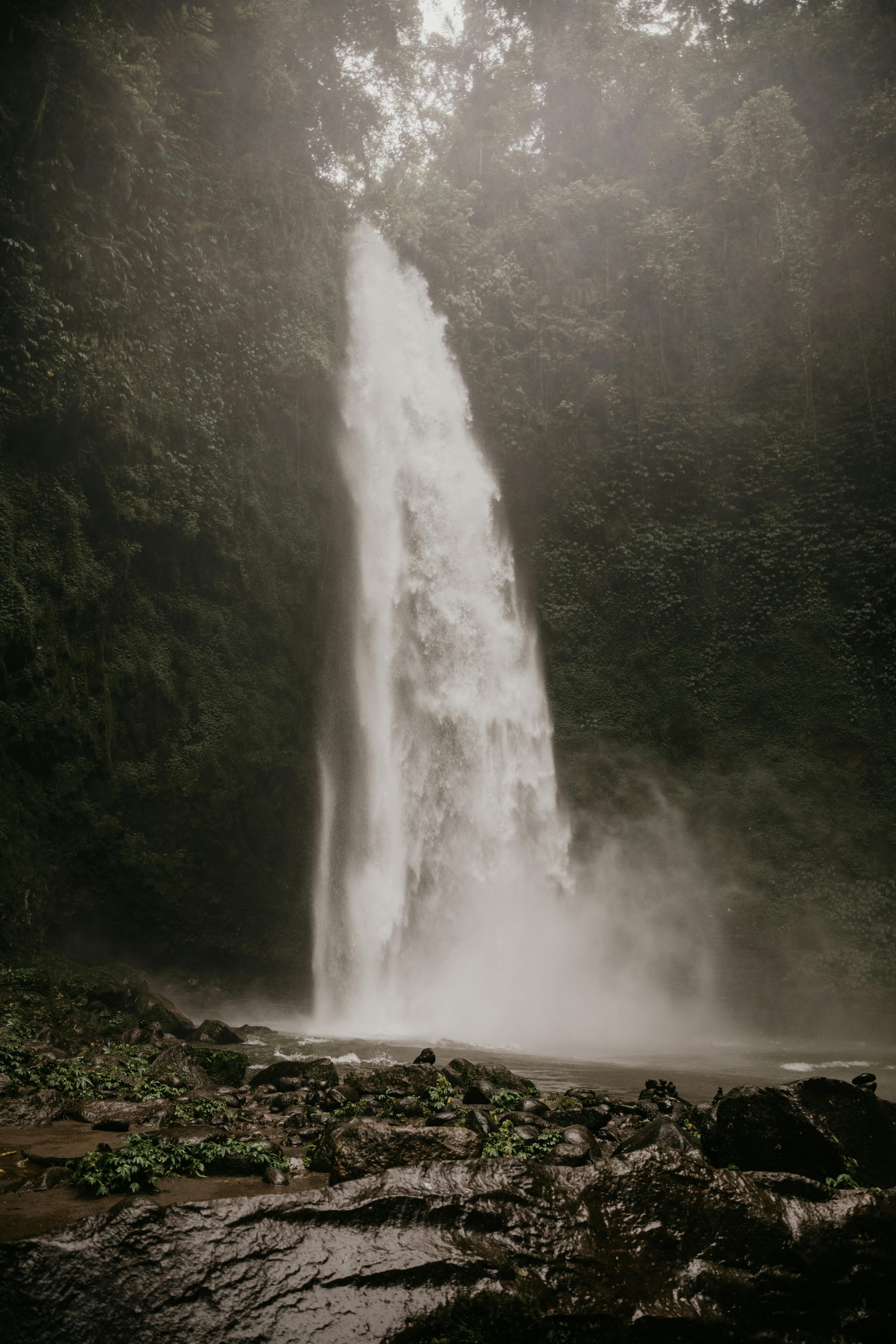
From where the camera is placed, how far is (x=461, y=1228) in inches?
115

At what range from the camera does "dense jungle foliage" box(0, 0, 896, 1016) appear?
476 inches

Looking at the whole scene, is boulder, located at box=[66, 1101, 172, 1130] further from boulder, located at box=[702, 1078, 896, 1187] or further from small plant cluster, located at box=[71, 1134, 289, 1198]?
boulder, located at box=[702, 1078, 896, 1187]

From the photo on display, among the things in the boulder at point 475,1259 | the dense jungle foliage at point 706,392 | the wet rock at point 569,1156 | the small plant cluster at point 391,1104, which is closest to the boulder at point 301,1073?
the small plant cluster at point 391,1104

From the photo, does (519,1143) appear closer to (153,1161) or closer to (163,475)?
(153,1161)

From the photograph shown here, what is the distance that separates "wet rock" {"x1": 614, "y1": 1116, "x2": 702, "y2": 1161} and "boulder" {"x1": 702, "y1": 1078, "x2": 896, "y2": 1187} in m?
0.16

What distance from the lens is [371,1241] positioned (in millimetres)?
2781

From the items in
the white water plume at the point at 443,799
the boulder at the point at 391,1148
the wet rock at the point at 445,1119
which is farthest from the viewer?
the white water plume at the point at 443,799

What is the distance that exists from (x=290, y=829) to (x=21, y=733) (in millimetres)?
5153

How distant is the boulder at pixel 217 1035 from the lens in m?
9.78

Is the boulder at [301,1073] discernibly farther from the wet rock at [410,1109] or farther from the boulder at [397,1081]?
the wet rock at [410,1109]

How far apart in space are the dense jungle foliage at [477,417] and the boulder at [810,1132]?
1000cm

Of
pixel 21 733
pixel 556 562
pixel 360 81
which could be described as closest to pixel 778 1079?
pixel 21 733

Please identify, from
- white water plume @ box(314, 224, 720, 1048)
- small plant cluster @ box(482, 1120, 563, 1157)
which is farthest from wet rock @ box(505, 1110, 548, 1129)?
white water plume @ box(314, 224, 720, 1048)

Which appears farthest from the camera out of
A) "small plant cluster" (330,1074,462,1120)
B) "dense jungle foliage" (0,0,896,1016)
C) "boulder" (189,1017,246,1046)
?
"dense jungle foliage" (0,0,896,1016)
